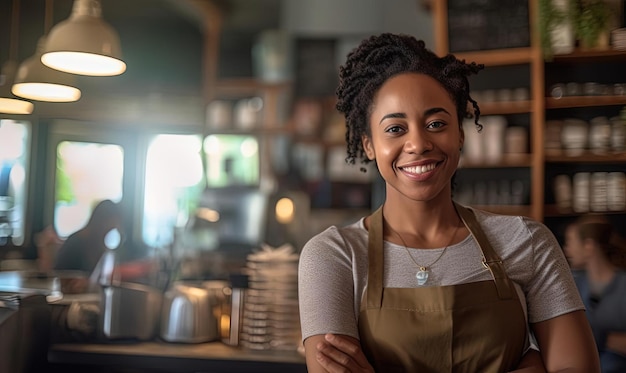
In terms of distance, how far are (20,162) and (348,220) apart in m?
1.47

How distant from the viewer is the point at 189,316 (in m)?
2.07

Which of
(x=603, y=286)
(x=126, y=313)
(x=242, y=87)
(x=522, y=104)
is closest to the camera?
(x=603, y=286)

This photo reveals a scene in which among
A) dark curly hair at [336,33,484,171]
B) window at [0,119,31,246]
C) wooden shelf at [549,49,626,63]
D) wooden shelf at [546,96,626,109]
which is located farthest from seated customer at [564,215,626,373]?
window at [0,119,31,246]

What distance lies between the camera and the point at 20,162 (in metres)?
2.28

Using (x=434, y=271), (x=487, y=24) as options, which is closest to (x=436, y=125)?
(x=434, y=271)

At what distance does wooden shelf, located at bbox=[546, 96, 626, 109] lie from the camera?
6.72ft

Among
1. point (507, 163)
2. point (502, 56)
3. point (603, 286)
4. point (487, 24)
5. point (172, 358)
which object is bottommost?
point (172, 358)

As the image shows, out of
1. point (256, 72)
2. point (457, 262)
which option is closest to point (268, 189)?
point (256, 72)

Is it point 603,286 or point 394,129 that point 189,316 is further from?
point 603,286

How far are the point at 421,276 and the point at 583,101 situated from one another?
1.16 metres

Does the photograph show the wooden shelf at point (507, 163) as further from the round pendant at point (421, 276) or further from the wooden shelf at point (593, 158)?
the round pendant at point (421, 276)

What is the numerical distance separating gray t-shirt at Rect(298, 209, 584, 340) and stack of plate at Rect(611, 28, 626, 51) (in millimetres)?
929

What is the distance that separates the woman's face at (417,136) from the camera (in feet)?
4.44

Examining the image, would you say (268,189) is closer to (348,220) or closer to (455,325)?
(348,220)
